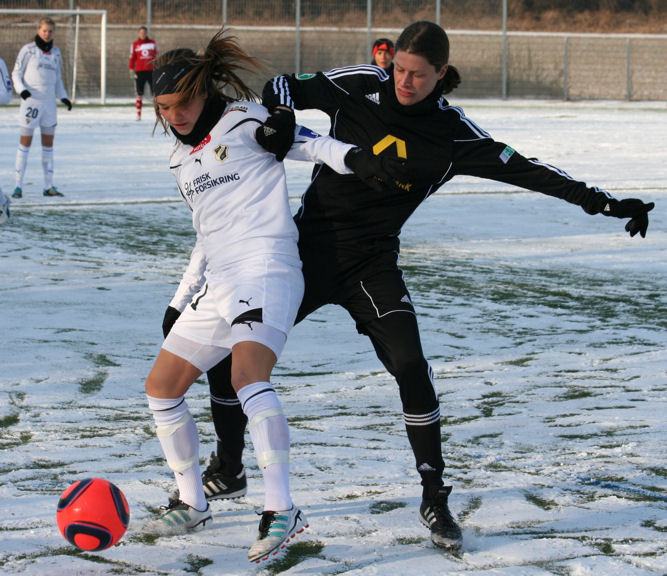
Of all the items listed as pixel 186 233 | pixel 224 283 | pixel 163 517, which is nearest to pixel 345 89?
pixel 224 283

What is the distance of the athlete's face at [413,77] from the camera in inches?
152

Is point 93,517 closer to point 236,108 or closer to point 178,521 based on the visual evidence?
point 178,521

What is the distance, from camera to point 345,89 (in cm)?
425

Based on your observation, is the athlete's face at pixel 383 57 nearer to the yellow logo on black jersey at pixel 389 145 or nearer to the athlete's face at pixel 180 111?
the yellow logo on black jersey at pixel 389 145

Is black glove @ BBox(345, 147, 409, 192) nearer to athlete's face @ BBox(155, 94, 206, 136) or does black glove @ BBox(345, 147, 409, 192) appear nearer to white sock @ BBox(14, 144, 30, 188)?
athlete's face @ BBox(155, 94, 206, 136)

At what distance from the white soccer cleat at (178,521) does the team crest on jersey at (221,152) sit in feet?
4.12

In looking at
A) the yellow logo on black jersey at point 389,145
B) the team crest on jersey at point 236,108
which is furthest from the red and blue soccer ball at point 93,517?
the yellow logo on black jersey at point 389,145

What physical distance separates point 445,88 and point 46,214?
8.42 m

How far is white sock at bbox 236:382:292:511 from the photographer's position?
3.49 metres

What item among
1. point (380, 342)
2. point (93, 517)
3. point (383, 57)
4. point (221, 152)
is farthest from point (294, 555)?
point (383, 57)

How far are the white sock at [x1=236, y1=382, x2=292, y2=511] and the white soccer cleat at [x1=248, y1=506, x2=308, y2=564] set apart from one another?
28 mm

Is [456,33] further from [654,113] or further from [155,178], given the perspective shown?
[155,178]

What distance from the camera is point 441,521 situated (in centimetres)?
373

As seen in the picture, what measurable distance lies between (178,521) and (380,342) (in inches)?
38.1
